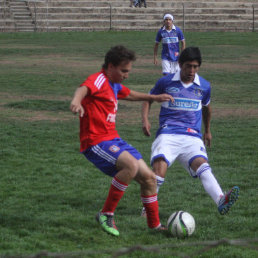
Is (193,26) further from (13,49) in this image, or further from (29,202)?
(29,202)

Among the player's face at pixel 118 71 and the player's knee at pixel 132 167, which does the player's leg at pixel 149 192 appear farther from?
the player's face at pixel 118 71

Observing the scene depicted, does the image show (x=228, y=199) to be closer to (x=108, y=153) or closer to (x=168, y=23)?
(x=108, y=153)

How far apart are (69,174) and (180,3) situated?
37.2 m

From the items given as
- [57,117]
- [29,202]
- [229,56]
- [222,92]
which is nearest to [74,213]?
[29,202]

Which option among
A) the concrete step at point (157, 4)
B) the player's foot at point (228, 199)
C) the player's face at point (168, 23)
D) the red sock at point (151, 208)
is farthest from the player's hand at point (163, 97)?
the concrete step at point (157, 4)

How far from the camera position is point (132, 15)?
41.5 meters

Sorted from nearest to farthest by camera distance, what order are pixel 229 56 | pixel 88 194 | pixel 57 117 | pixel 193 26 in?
pixel 88 194
pixel 57 117
pixel 229 56
pixel 193 26

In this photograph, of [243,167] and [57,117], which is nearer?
[243,167]

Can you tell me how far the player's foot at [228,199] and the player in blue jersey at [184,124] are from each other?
0.79 ft

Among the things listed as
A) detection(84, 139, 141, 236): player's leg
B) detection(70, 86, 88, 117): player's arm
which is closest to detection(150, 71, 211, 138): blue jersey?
detection(84, 139, 141, 236): player's leg

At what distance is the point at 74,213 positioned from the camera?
5941 millimetres

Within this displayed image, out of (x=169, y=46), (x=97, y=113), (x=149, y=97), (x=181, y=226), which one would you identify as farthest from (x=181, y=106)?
(x=169, y=46)

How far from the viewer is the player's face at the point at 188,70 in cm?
587

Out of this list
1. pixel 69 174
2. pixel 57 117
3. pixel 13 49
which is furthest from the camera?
pixel 13 49
